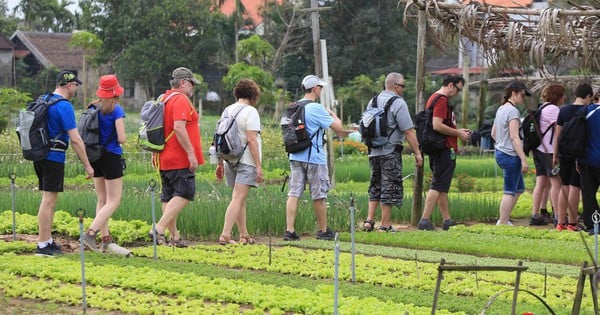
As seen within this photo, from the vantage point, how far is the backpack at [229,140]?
12.3 m

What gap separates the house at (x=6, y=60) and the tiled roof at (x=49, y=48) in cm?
285

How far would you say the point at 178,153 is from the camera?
11.8 m

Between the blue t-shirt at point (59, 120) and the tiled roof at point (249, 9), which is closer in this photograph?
the blue t-shirt at point (59, 120)

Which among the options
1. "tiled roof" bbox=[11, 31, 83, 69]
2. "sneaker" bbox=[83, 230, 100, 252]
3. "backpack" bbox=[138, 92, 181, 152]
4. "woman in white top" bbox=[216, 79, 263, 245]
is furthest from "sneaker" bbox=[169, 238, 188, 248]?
"tiled roof" bbox=[11, 31, 83, 69]

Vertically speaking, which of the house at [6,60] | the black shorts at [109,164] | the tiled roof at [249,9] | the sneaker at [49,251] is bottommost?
the sneaker at [49,251]

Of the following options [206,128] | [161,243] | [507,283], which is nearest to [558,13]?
[507,283]

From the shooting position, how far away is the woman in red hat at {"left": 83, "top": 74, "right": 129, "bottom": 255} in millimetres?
11359

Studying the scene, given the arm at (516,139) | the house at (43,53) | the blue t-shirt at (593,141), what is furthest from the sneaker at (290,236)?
the house at (43,53)

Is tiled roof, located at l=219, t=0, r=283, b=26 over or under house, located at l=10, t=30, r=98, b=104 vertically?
over

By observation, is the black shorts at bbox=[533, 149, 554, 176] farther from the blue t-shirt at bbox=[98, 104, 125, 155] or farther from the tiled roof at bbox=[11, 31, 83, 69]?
the tiled roof at bbox=[11, 31, 83, 69]

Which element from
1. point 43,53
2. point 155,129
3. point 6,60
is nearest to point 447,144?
point 155,129

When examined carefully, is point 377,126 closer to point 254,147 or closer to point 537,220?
point 254,147

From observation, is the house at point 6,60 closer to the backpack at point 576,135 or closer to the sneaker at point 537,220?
the sneaker at point 537,220

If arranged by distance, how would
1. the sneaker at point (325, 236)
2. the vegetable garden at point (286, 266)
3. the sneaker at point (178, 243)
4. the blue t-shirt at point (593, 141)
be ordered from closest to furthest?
the vegetable garden at point (286, 266) < the sneaker at point (178, 243) < the sneaker at point (325, 236) < the blue t-shirt at point (593, 141)
